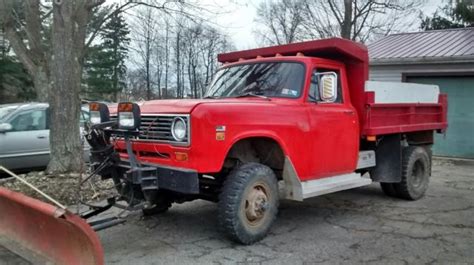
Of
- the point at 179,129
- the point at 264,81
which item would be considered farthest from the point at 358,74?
the point at 179,129

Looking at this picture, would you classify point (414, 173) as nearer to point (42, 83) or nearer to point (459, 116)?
point (459, 116)

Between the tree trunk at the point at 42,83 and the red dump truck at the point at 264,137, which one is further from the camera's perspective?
the tree trunk at the point at 42,83

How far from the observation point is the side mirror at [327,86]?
19.9 feet

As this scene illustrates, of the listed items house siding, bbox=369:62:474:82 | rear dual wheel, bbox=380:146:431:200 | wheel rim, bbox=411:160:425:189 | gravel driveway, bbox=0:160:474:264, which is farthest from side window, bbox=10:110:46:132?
house siding, bbox=369:62:474:82

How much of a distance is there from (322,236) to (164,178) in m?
2.14

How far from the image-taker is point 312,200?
26.0 feet

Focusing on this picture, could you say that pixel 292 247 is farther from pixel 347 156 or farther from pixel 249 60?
pixel 249 60

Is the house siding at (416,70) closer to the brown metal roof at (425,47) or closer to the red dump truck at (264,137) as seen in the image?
the brown metal roof at (425,47)

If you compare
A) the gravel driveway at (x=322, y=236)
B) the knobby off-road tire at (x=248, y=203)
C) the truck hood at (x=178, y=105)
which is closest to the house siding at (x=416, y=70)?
the gravel driveway at (x=322, y=236)

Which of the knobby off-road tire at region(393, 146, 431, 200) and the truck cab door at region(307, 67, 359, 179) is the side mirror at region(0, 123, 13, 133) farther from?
the knobby off-road tire at region(393, 146, 431, 200)

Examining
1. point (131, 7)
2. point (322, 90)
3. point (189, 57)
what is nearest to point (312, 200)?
point (322, 90)

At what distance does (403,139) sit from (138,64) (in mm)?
35139

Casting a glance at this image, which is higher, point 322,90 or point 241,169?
point 322,90

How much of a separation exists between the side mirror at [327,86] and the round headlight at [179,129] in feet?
6.83
